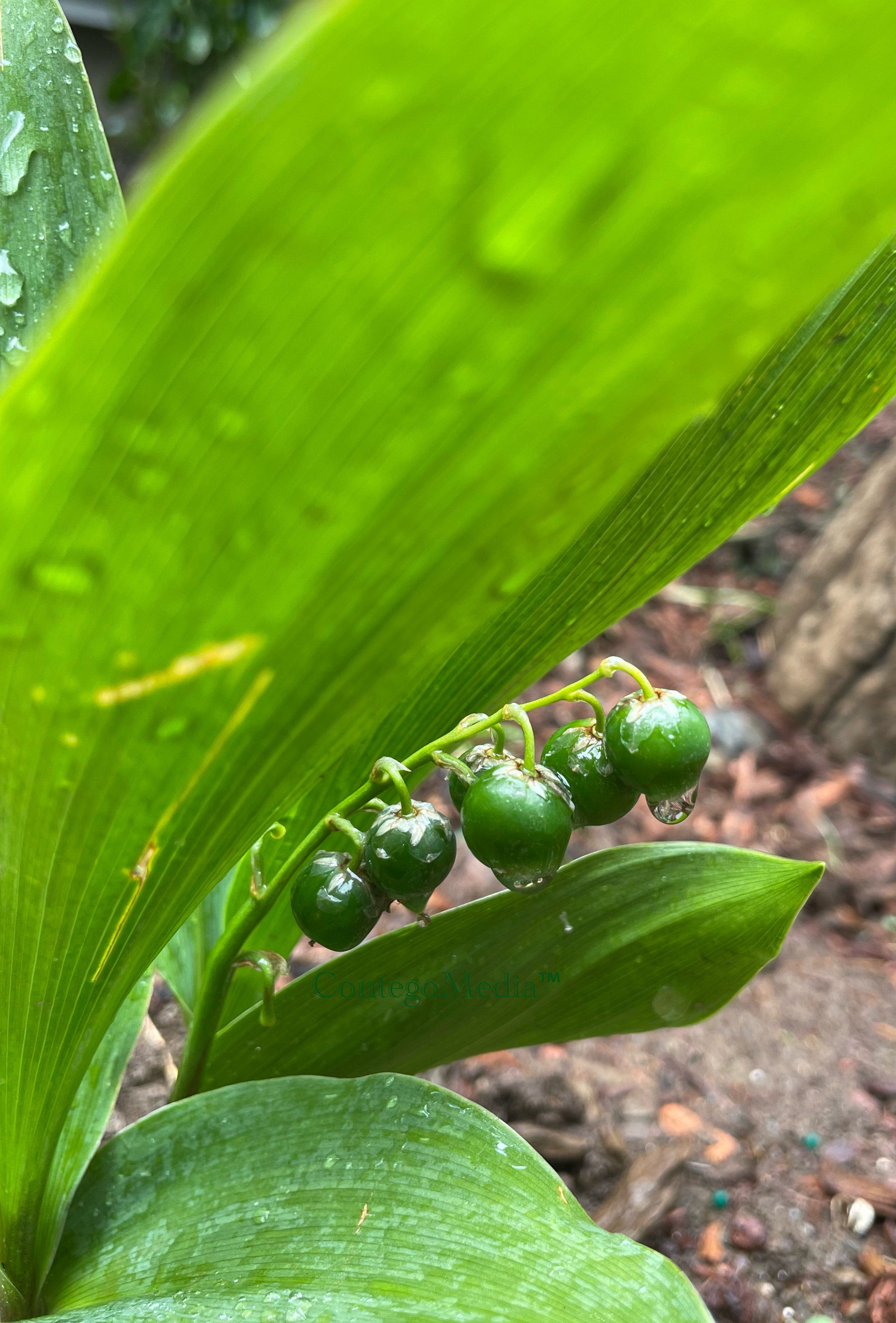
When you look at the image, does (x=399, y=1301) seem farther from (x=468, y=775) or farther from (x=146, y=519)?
(x=146, y=519)

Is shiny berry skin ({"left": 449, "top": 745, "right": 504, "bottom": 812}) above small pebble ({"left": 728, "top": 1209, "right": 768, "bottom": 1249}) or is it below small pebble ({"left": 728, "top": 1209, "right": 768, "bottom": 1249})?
above

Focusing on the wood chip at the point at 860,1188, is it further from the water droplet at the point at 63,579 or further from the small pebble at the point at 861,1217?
the water droplet at the point at 63,579

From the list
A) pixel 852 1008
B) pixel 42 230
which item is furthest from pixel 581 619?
pixel 852 1008

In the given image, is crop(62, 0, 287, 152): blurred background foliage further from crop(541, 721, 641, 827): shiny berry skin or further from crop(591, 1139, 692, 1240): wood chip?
crop(591, 1139, 692, 1240): wood chip

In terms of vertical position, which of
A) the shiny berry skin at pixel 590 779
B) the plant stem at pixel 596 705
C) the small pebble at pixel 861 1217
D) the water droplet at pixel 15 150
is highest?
the water droplet at pixel 15 150

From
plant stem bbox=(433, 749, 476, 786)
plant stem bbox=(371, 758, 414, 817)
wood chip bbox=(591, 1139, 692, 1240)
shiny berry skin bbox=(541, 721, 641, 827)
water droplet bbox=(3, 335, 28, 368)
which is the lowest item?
wood chip bbox=(591, 1139, 692, 1240)

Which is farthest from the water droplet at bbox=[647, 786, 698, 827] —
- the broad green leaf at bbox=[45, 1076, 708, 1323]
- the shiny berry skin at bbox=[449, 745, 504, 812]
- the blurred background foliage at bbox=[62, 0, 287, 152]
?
the blurred background foliage at bbox=[62, 0, 287, 152]

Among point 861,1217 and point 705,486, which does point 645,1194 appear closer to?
point 861,1217

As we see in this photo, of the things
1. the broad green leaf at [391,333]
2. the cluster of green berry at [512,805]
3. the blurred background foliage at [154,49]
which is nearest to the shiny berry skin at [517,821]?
the cluster of green berry at [512,805]
